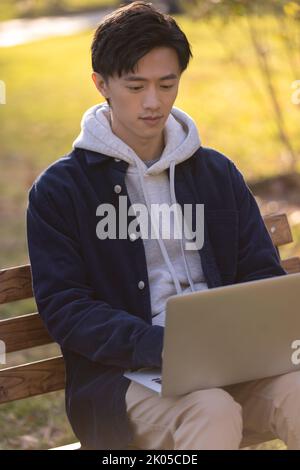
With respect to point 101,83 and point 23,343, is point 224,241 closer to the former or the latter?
point 101,83

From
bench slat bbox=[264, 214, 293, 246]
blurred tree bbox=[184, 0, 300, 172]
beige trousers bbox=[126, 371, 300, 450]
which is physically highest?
blurred tree bbox=[184, 0, 300, 172]

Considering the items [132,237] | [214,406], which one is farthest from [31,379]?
[214,406]

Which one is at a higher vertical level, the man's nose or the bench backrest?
the man's nose

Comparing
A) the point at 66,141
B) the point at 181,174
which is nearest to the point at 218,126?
the point at 66,141

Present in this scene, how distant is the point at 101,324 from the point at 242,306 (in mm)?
528

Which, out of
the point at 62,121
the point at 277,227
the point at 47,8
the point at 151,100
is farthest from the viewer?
the point at 47,8

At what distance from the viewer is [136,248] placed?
3811mm

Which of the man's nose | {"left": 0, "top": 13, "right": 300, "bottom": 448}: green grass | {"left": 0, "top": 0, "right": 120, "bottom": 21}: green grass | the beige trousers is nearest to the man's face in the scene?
the man's nose

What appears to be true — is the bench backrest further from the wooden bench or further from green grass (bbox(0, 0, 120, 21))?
green grass (bbox(0, 0, 120, 21))

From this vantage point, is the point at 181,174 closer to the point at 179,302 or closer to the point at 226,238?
the point at 226,238

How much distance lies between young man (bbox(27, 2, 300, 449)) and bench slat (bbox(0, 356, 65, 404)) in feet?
0.96

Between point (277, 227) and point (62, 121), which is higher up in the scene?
A: point (62, 121)

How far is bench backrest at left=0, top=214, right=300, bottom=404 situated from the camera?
3988 millimetres

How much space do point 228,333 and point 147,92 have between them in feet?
3.04
